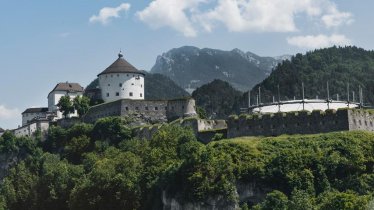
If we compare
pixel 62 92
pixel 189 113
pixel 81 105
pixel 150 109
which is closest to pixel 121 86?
pixel 81 105

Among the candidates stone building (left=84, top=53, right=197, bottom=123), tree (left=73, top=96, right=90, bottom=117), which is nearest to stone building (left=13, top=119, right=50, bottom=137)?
tree (left=73, top=96, right=90, bottom=117)

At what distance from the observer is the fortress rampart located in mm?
73250

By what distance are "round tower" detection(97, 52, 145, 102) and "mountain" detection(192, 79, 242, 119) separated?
220 feet

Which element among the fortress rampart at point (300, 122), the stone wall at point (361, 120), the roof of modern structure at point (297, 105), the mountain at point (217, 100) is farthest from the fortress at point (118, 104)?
the mountain at point (217, 100)

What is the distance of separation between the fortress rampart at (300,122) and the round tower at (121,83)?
33.4 metres

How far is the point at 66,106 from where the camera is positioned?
113125 millimetres

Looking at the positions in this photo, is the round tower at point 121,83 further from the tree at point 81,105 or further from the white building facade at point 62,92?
the white building facade at point 62,92

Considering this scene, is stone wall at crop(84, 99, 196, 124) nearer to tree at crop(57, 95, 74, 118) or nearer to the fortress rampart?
tree at crop(57, 95, 74, 118)

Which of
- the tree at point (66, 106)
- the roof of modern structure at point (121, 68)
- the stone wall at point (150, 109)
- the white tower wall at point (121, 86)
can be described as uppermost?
the roof of modern structure at point (121, 68)

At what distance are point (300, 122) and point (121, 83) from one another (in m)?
42.7

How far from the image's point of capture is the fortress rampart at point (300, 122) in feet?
240

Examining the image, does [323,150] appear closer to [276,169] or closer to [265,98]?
[276,169]

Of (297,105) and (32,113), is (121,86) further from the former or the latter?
(297,105)

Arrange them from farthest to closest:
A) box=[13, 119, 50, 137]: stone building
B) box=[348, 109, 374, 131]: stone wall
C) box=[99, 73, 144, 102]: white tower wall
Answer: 1. box=[13, 119, 50, 137]: stone building
2. box=[99, 73, 144, 102]: white tower wall
3. box=[348, 109, 374, 131]: stone wall
